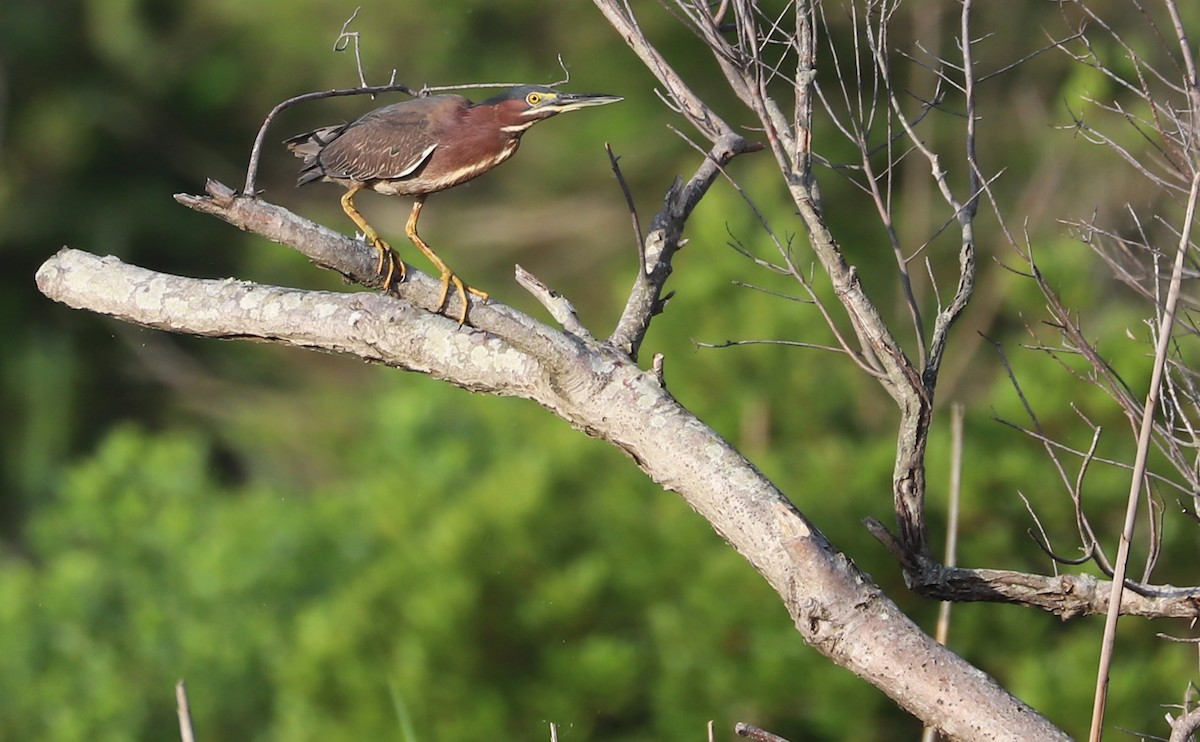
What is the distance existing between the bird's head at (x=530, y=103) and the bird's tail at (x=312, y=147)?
34 centimetres

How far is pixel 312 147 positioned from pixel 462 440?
3569 millimetres

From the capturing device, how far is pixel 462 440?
240 inches

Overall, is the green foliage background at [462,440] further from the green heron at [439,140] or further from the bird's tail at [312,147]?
the green heron at [439,140]

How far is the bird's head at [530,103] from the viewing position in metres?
2.33

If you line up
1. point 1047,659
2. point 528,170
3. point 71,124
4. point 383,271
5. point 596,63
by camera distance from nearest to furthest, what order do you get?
point 383,271 < point 1047,659 < point 596,63 < point 528,170 < point 71,124

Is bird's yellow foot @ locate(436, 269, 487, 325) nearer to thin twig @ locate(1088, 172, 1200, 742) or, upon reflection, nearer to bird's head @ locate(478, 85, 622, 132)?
bird's head @ locate(478, 85, 622, 132)

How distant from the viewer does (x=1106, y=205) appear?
5.95 m

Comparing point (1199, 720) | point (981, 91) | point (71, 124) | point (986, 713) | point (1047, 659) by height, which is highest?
point (981, 91)

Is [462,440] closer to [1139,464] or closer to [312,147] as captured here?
[312,147]

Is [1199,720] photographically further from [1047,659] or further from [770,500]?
[1047,659]

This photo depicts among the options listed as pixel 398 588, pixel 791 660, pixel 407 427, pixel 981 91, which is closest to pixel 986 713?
pixel 791 660

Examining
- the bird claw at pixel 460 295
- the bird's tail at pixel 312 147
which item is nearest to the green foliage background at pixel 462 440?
the bird's tail at pixel 312 147

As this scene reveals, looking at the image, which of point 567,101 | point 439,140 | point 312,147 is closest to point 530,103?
point 567,101

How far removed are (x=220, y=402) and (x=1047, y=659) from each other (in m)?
7.06
